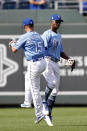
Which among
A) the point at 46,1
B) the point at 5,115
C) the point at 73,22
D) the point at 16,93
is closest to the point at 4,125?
the point at 5,115

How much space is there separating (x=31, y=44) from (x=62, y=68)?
6388 mm

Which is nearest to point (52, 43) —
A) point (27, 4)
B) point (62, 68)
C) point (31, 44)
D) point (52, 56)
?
point (52, 56)

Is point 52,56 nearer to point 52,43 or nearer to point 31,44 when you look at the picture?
point 52,43

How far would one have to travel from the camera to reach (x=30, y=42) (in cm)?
1018

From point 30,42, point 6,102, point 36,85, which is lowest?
point 6,102

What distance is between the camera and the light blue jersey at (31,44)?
10.2 meters

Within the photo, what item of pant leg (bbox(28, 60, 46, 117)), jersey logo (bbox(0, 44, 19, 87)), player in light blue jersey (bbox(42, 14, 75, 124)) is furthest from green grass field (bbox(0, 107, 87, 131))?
jersey logo (bbox(0, 44, 19, 87))

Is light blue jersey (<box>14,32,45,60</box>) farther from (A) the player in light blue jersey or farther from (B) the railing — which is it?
(B) the railing

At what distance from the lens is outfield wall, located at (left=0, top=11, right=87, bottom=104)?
16.4 meters

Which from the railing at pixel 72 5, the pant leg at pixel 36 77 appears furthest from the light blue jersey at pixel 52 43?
the railing at pixel 72 5

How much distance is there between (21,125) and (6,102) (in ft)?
18.9

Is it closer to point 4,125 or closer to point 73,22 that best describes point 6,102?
point 73,22

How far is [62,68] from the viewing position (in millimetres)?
16516

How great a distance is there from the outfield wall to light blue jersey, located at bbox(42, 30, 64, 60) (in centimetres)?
544
